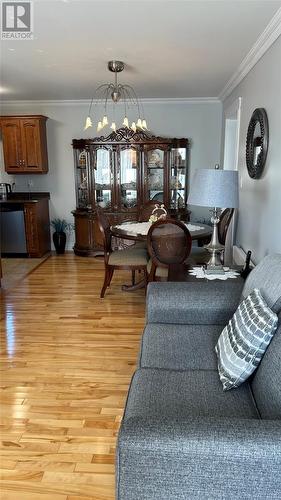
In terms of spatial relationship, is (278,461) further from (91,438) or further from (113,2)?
(113,2)

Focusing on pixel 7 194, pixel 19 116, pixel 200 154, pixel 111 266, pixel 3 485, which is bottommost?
pixel 3 485

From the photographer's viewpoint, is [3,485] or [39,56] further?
[39,56]

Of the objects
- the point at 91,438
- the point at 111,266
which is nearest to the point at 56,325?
the point at 111,266

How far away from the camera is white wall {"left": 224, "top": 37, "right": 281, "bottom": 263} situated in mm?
2604

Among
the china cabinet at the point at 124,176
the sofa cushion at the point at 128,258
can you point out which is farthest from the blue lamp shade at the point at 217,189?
the china cabinet at the point at 124,176

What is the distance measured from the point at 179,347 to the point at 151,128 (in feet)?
14.8

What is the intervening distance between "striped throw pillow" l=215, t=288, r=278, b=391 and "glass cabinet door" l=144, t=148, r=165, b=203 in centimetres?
403

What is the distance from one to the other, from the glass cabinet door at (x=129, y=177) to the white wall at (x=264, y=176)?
1953mm

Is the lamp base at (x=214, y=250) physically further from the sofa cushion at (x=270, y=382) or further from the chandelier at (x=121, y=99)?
the chandelier at (x=121, y=99)

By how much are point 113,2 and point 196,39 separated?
3.03 ft

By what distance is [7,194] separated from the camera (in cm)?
586

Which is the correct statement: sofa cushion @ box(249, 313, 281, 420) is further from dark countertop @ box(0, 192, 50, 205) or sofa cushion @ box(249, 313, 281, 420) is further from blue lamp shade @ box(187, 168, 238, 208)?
dark countertop @ box(0, 192, 50, 205)

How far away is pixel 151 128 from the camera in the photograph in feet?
18.5

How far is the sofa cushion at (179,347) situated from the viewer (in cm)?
167
